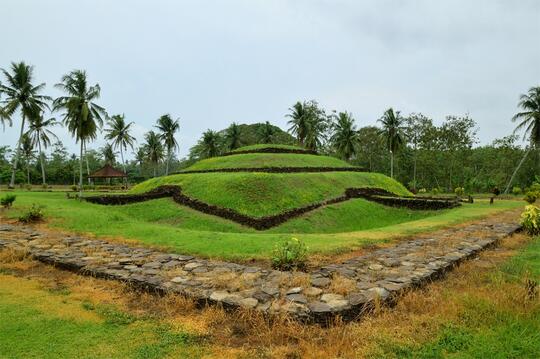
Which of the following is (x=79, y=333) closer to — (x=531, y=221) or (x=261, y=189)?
(x=531, y=221)

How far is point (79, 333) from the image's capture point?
4086 mm

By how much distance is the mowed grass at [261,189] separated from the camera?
16.7 meters

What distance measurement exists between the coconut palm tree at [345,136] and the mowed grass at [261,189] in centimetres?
2131

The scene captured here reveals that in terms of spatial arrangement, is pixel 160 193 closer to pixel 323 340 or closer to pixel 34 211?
pixel 34 211

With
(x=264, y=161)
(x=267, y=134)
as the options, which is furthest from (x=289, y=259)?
(x=267, y=134)

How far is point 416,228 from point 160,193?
13.8 m

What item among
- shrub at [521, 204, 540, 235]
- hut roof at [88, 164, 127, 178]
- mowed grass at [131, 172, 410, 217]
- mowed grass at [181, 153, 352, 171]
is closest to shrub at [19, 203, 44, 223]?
mowed grass at [131, 172, 410, 217]

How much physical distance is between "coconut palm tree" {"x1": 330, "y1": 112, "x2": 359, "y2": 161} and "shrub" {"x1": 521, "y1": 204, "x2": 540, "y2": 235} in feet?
107

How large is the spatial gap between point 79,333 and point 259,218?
1134 cm

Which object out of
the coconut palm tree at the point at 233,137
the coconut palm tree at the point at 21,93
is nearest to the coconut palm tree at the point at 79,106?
the coconut palm tree at the point at 21,93

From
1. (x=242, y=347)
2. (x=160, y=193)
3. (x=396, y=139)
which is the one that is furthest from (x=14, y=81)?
(x=396, y=139)

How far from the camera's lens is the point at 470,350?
3551 mm

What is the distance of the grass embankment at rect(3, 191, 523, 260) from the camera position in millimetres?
8266

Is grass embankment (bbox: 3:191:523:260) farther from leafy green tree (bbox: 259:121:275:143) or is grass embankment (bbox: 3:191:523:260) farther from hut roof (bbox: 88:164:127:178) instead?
leafy green tree (bbox: 259:121:275:143)
